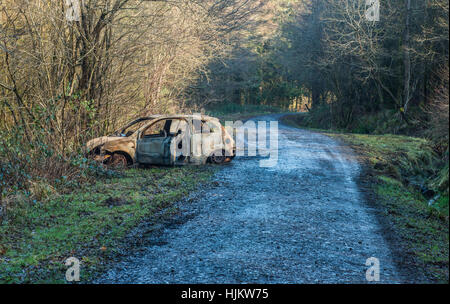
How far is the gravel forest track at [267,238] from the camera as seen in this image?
18.6 feet

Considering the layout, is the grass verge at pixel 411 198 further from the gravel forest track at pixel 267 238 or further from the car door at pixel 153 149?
the car door at pixel 153 149

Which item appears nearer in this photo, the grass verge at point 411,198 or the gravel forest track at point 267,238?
the gravel forest track at point 267,238

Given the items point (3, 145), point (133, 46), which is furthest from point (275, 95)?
point (3, 145)

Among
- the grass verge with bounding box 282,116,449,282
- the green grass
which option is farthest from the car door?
the grass verge with bounding box 282,116,449,282

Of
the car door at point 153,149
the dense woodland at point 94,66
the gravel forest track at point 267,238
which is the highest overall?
the dense woodland at point 94,66

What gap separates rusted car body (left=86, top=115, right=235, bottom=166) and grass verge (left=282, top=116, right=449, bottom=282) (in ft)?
16.6

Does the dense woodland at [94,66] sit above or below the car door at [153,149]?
above

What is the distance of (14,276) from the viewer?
18.1 ft

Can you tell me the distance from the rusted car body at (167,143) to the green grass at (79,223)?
1175mm

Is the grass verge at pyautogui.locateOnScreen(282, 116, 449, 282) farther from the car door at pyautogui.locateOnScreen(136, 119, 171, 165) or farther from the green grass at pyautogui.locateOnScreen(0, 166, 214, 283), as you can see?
the car door at pyautogui.locateOnScreen(136, 119, 171, 165)

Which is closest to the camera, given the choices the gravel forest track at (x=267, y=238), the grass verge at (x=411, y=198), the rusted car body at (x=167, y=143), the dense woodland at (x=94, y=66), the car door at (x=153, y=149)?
the gravel forest track at (x=267, y=238)

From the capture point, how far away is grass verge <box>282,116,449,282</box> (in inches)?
250

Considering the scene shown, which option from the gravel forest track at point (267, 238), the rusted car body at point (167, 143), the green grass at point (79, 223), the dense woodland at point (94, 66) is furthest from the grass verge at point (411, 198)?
the rusted car body at point (167, 143)
